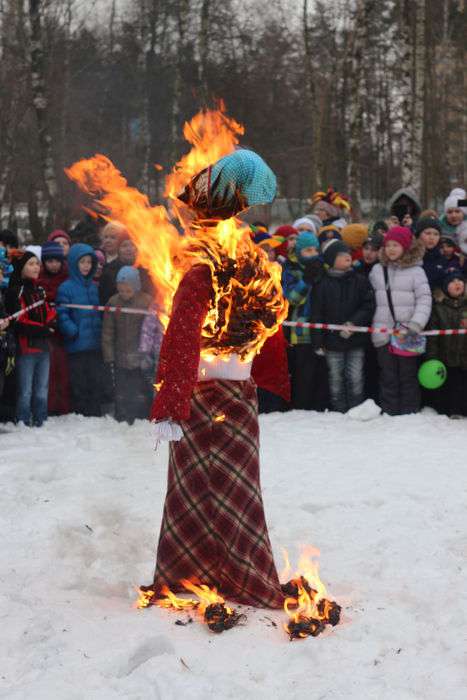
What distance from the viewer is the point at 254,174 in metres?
3.89

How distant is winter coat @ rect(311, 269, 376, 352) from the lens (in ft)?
28.1

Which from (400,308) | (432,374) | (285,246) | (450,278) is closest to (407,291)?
(400,308)

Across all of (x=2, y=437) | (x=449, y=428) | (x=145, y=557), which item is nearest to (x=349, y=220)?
(x=449, y=428)

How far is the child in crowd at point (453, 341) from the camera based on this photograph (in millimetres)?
8336

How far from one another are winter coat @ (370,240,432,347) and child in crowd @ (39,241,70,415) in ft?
10.9

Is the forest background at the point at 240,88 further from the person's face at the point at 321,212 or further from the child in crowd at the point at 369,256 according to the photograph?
the child in crowd at the point at 369,256

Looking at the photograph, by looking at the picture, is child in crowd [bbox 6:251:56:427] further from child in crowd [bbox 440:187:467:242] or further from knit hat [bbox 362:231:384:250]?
child in crowd [bbox 440:187:467:242]

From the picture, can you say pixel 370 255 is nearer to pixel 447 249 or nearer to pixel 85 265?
pixel 447 249

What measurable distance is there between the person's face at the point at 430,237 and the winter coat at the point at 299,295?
3.70ft

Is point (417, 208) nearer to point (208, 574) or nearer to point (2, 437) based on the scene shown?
point (2, 437)

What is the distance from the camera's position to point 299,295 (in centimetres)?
877

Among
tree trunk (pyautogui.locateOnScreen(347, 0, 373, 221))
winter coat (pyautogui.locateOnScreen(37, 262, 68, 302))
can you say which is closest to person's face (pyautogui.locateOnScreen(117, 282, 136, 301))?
winter coat (pyautogui.locateOnScreen(37, 262, 68, 302))

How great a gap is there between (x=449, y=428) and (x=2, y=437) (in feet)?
13.9

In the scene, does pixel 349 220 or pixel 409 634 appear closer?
pixel 409 634
